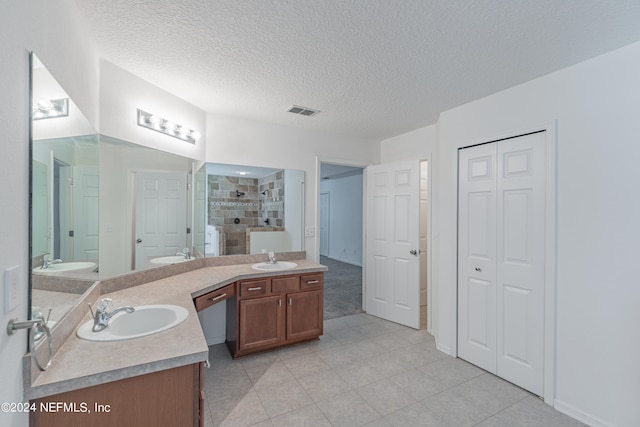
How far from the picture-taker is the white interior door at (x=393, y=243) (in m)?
3.51

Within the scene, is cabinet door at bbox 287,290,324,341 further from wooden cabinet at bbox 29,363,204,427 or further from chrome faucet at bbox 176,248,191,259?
wooden cabinet at bbox 29,363,204,427

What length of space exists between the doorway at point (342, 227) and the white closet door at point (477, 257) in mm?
2505

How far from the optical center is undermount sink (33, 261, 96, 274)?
1141mm

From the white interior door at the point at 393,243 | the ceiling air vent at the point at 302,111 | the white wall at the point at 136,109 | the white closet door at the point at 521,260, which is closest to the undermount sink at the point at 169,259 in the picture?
the white wall at the point at 136,109

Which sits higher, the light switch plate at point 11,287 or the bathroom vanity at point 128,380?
the light switch plate at point 11,287

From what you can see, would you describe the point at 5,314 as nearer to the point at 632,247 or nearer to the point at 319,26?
the point at 319,26

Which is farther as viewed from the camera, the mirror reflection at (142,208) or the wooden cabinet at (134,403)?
the mirror reflection at (142,208)

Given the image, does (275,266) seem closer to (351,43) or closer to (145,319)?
(145,319)

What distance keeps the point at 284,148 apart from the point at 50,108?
7.93 ft

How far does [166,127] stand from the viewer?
2512 millimetres

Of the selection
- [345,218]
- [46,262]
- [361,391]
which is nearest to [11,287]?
[46,262]

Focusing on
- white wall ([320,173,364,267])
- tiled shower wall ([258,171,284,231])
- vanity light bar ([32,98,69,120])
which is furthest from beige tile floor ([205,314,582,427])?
white wall ([320,173,364,267])

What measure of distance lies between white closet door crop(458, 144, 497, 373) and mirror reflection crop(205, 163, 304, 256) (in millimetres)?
1782

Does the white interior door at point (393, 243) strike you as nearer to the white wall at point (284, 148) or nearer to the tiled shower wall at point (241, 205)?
the white wall at point (284, 148)
